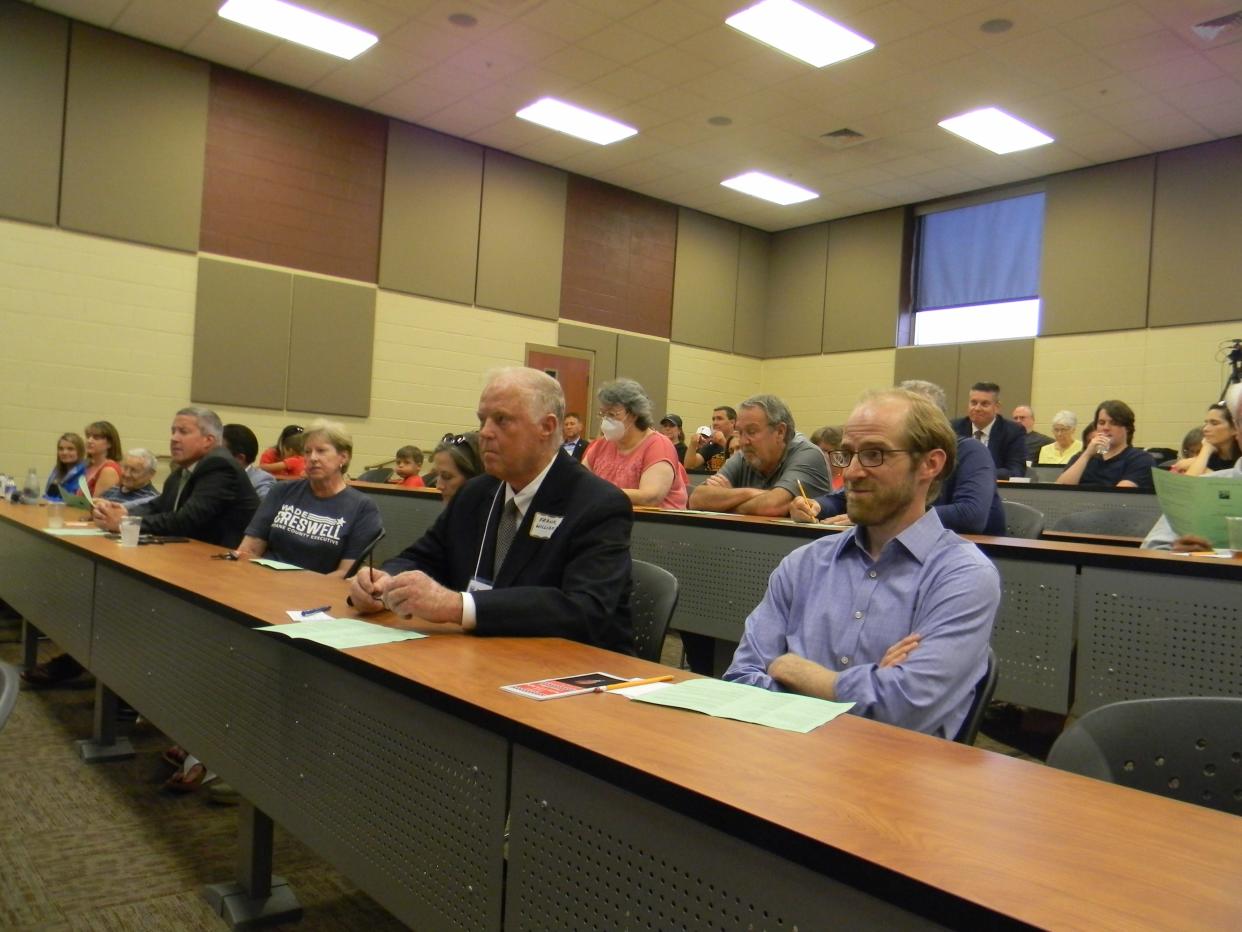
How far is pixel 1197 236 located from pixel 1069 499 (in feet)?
13.1

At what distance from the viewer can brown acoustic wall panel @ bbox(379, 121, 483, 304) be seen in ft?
28.2

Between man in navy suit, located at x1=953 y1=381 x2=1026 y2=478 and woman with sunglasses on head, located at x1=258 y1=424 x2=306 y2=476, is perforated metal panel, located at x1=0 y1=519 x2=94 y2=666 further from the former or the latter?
man in navy suit, located at x1=953 y1=381 x2=1026 y2=478

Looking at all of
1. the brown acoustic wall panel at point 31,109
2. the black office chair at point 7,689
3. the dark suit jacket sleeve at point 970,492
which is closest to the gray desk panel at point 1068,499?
the dark suit jacket sleeve at point 970,492

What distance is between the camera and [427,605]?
1.86 meters

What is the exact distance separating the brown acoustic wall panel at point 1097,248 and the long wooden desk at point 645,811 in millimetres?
8343

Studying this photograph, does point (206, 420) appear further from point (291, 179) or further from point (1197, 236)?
point (1197, 236)

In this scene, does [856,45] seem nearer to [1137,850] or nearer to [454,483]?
[454,483]

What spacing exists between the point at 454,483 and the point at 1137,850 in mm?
2747

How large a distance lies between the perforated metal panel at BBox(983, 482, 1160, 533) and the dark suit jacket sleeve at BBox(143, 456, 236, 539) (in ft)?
13.5

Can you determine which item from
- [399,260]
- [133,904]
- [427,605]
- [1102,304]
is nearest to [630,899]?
[427,605]

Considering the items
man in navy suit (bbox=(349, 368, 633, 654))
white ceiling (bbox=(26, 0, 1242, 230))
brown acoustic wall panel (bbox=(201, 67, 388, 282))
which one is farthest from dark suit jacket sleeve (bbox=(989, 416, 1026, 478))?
brown acoustic wall panel (bbox=(201, 67, 388, 282))

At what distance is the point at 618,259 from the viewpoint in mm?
10234

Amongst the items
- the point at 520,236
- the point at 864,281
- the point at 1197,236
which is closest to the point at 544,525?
the point at 520,236

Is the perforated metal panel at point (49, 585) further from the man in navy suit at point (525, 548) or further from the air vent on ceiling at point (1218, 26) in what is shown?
the air vent on ceiling at point (1218, 26)
